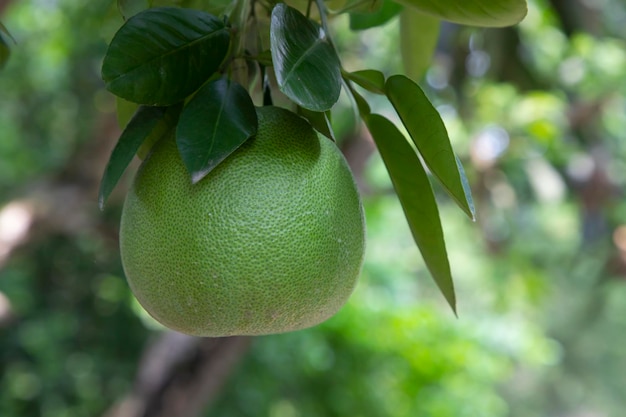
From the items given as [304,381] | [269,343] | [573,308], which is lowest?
[573,308]

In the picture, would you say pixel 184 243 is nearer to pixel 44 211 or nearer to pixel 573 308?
pixel 44 211

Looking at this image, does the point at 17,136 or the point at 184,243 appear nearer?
the point at 184,243

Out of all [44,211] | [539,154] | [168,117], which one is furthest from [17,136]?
[168,117]

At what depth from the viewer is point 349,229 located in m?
0.53

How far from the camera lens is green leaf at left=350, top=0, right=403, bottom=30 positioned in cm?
79

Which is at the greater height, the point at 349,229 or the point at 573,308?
the point at 349,229

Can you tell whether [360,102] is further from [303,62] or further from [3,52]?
[3,52]

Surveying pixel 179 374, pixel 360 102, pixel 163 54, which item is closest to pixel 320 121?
pixel 360 102

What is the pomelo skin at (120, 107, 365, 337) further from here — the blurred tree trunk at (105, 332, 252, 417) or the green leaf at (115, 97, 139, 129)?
the blurred tree trunk at (105, 332, 252, 417)

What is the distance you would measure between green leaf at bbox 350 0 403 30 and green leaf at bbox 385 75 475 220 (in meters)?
0.29

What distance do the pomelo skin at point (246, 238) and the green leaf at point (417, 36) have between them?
34 centimetres

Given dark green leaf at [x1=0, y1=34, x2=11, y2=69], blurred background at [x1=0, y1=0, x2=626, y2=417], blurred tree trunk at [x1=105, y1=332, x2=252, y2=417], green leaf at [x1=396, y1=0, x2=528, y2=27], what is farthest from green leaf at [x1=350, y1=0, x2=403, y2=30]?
blurred tree trunk at [x1=105, y1=332, x2=252, y2=417]

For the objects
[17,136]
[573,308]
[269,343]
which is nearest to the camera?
[269,343]

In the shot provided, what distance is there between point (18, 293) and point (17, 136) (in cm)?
128
